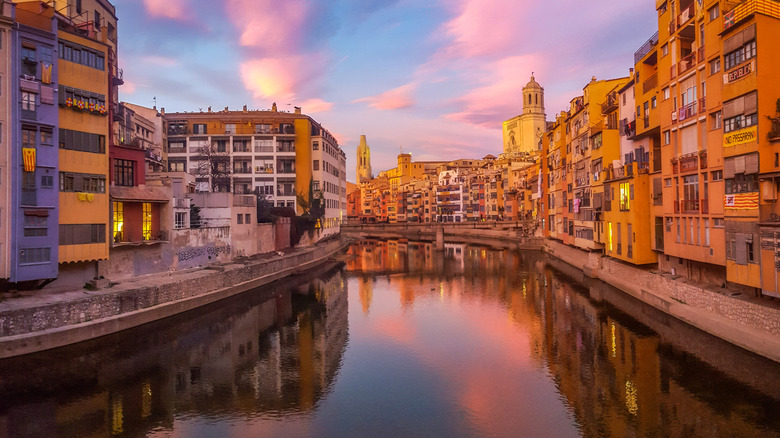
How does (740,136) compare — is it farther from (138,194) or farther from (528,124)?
(528,124)

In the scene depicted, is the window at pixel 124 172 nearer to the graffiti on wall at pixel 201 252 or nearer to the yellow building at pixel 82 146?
the yellow building at pixel 82 146

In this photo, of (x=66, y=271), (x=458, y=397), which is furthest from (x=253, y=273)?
(x=458, y=397)

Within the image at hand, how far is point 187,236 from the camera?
4184 cm

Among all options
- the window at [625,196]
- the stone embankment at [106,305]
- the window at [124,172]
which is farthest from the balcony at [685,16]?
the window at [124,172]

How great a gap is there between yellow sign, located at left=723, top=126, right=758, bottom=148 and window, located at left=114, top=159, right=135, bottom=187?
1571 inches

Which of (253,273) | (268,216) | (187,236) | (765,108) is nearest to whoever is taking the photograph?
(765,108)

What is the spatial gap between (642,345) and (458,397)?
41.9 feet

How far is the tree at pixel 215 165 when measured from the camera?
72.6m

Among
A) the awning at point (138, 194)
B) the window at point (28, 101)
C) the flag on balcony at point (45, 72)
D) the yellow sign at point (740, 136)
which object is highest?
the flag on balcony at point (45, 72)

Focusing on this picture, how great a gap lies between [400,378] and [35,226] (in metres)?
22.5

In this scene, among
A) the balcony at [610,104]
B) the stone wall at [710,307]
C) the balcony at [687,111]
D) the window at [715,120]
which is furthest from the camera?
the balcony at [610,104]

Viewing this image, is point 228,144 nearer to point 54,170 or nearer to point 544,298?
point 54,170

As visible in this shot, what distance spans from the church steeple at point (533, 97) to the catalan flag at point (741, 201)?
17097 centimetres

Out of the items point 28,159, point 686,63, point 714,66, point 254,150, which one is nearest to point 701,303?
point 714,66
